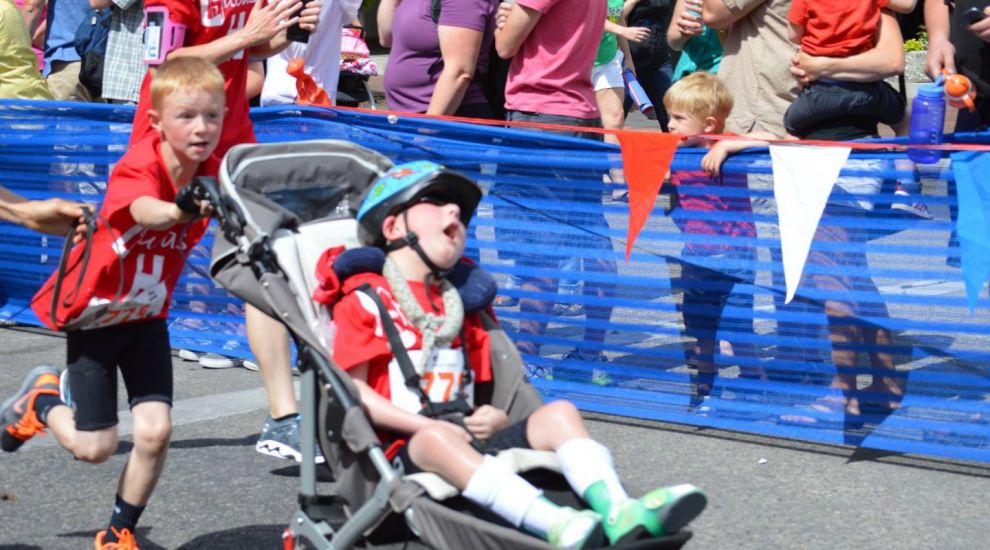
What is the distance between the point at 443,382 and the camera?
4.22 metres

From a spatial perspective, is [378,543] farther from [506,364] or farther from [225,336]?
[225,336]

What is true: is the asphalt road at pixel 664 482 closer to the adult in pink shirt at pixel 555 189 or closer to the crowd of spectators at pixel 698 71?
the crowd of spectators at pixel 698 71

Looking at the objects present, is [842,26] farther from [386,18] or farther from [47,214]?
[47,214]

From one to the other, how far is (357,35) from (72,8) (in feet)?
7.74

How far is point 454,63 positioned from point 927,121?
2.42 meters

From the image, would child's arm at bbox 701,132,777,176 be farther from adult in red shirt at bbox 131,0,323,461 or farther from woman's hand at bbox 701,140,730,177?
adult in red shirt at bbox 131,0,323,461

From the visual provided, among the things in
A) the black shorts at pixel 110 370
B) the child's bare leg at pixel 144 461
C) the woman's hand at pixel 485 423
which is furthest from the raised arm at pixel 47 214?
the woman's hand at pixel 485 423

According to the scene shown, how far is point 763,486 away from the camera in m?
5.50

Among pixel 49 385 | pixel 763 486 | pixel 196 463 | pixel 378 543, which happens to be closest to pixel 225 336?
pixel 196 463

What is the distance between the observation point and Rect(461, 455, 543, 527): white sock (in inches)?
145

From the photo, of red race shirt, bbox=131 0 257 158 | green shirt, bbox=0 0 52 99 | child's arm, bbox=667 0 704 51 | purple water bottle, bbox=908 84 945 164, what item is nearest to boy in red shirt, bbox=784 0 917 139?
purple water bottle, bbox=908 84 945 164

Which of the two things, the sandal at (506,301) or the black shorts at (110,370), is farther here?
the sandal at (506,301)

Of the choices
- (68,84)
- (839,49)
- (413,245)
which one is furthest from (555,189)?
(68,84)

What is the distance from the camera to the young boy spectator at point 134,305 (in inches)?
182
